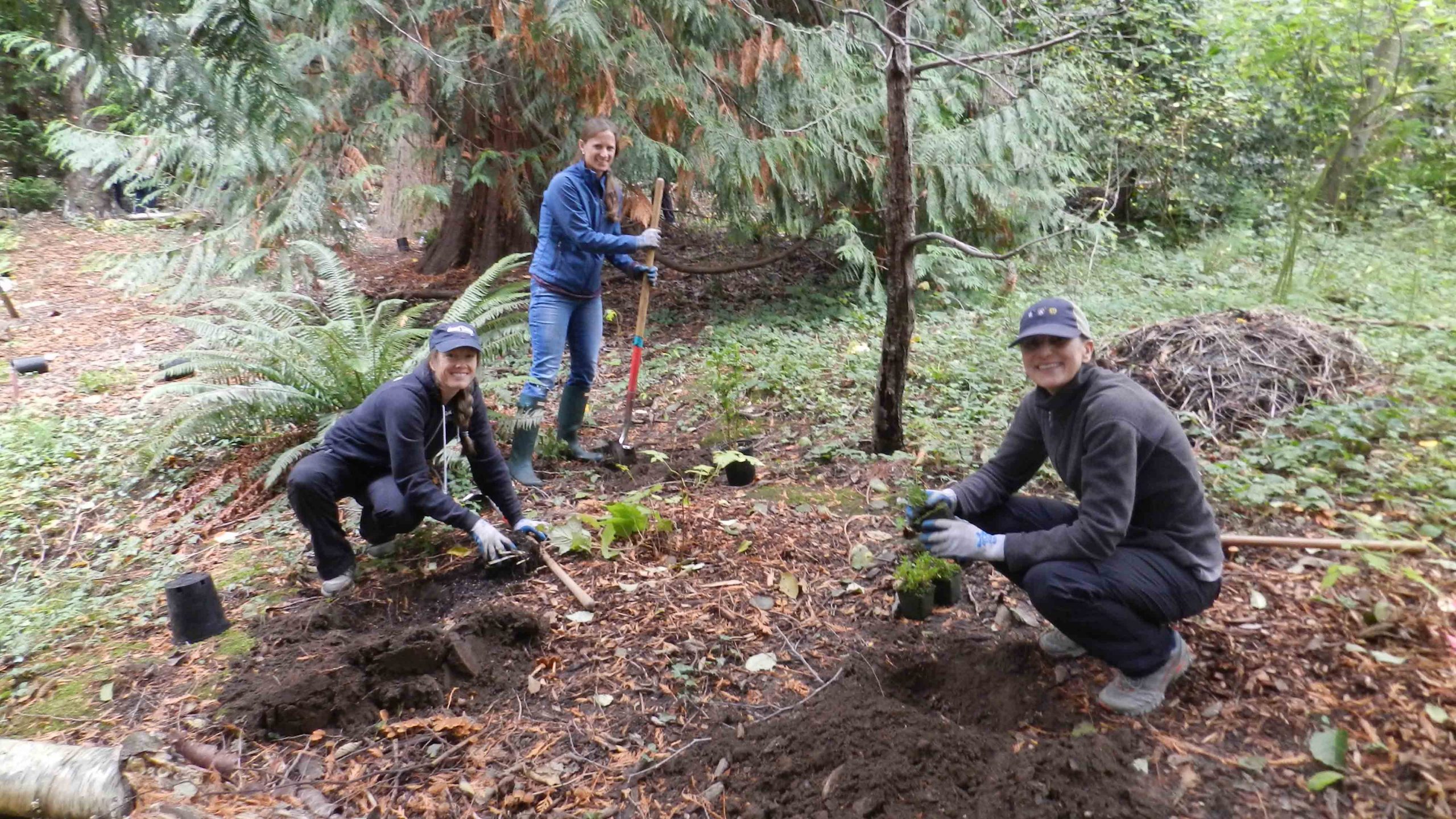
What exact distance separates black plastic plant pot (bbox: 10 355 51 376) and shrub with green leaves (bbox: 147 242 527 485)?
2.44 metres

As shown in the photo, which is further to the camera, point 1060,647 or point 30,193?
point 30,193

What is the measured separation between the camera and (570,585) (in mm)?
3576

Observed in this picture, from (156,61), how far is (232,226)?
12.3 feet

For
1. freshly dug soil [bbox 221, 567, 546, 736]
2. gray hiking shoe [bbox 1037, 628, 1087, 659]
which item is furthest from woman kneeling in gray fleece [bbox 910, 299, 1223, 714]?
freshly dug soil [bbox 221, 567, 546, 736]

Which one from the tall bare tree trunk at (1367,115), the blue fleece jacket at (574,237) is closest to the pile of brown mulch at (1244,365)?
the tall bare tree trunk at (1367,115)

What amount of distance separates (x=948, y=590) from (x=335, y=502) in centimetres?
264

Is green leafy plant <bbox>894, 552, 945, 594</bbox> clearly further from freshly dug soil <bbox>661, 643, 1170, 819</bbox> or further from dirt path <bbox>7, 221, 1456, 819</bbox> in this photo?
freshly dug soil <bbox>661, 643, 1170, 819</bbox>

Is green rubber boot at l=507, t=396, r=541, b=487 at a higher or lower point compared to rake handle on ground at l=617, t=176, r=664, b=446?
lower

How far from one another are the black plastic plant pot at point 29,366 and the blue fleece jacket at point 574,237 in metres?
5.22

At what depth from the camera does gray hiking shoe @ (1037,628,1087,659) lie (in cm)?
302

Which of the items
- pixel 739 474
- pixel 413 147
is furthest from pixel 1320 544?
pixel 413 147

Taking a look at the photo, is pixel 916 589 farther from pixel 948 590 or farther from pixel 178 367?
pixel 178 367

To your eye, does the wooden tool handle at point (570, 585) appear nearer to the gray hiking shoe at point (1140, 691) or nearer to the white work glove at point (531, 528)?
the white work glove at point (531, 528)

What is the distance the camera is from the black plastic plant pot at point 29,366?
7.13 metres
